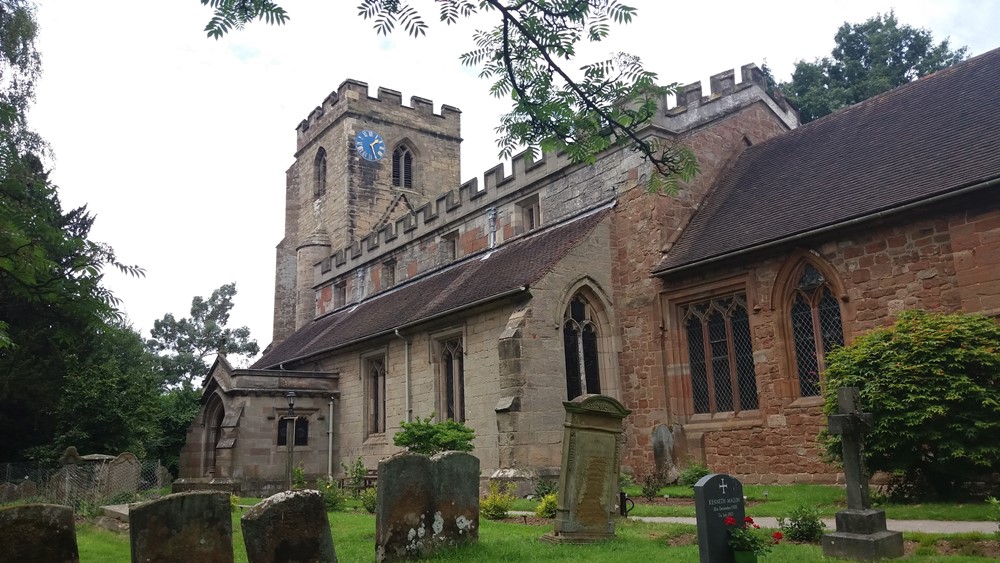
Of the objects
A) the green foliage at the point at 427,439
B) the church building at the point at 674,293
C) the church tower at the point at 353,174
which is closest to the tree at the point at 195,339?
the church tower at the point at 353,174

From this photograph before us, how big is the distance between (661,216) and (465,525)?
10529 millimetres

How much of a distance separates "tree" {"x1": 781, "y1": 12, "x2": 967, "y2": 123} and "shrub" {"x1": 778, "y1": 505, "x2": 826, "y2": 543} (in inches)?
939

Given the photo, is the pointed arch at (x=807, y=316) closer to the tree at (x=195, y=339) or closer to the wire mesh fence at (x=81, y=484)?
the wire mesh fence at (x=81, y=484)

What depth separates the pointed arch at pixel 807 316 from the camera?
14.2m

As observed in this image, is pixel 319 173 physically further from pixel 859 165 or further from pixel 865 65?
pixel 859 165

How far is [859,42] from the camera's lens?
103 ft

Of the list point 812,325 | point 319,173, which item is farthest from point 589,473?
point 319,173

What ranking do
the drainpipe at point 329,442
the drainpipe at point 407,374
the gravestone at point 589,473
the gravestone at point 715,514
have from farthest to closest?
1. the drainpipe at point 329,442
2. the drainpipe at point 407,374
3. the gravestone at point 589,473
4. the gravestone at point 715,514

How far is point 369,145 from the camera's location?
35.7m

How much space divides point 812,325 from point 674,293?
10.5 feet

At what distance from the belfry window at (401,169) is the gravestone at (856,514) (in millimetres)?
30264

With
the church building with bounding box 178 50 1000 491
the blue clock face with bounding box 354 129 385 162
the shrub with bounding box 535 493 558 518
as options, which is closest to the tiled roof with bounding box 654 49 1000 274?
the church building with bounding box 178 50 1000 491

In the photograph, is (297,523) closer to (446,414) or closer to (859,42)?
(446,414)

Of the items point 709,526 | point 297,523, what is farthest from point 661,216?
point 297,523
